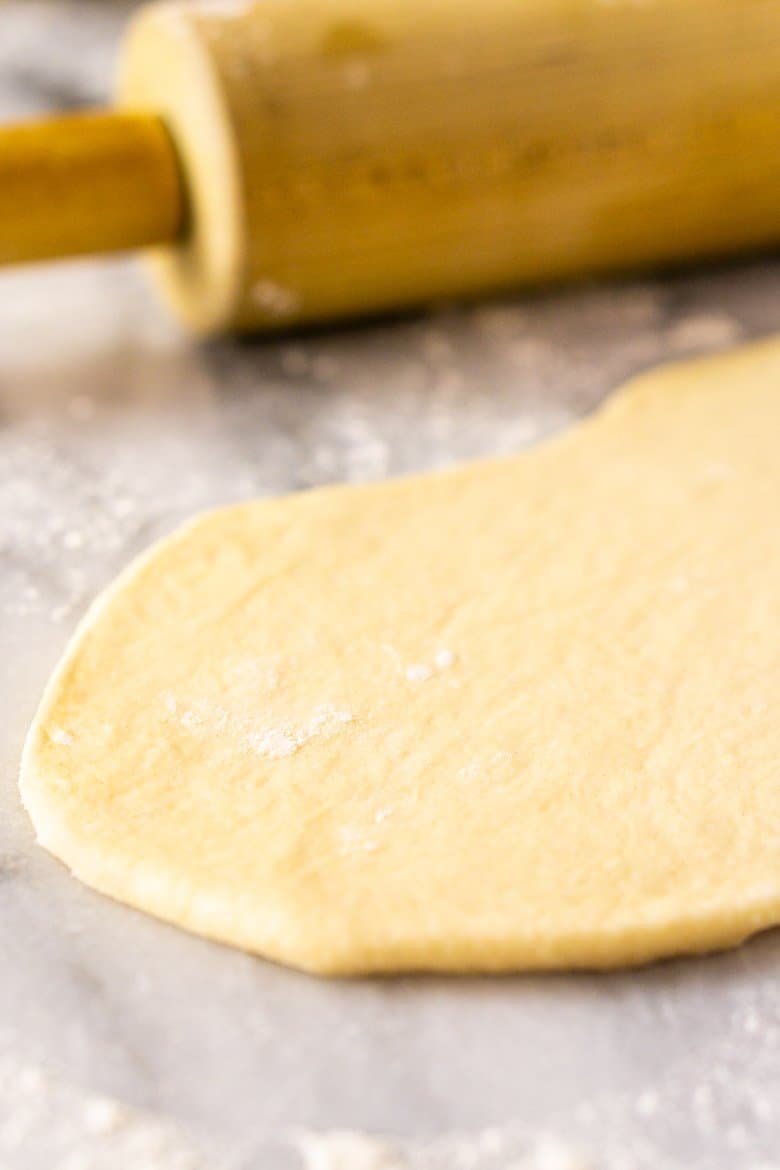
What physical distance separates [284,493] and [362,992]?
69 centimetres

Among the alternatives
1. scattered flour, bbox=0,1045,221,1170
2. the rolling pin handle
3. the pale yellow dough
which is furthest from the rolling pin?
scattered flour, bbox=0,1045,221,1170

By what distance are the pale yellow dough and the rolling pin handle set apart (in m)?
0.54

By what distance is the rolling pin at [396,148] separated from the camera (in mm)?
1749

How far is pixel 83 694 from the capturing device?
1.24 m

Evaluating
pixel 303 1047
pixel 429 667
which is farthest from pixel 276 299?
pixel 303 1047

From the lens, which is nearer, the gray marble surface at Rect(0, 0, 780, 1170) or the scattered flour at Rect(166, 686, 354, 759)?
the gray marble surface at Rect(0, 0, 780, 1170)

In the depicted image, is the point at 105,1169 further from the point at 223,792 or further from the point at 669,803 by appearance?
the point at 669,803

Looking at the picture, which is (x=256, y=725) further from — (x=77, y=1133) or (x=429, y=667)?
(x=77, y=1133)

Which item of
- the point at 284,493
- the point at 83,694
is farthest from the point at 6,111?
the point at 83,694

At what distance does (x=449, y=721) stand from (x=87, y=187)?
0.91m

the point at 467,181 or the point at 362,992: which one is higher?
the point at 467,181

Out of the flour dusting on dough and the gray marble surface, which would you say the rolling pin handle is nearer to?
the gray marble surface

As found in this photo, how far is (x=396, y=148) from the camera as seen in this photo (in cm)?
177

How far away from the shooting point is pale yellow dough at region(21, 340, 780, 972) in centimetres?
105
